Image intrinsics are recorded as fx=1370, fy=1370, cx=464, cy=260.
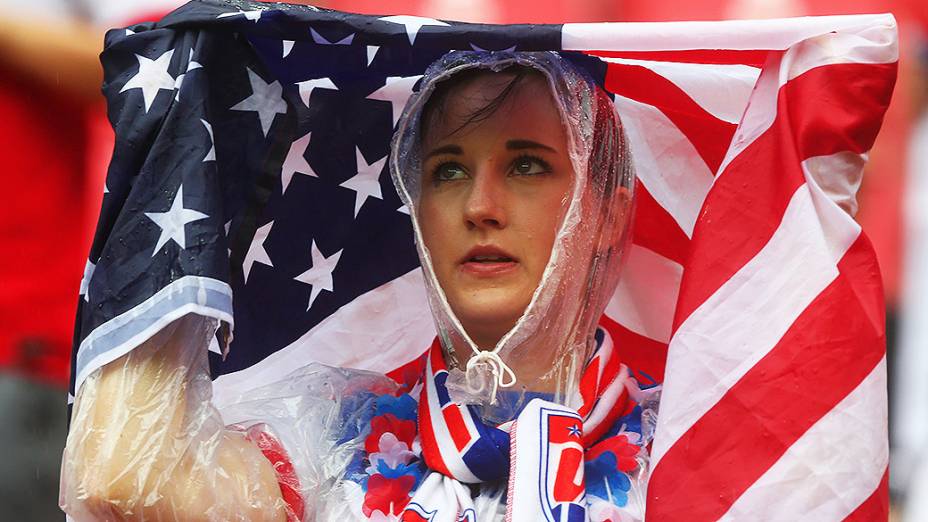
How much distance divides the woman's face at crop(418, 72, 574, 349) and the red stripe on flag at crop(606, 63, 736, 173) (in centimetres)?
25

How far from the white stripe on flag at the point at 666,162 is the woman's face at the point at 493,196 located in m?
0.33

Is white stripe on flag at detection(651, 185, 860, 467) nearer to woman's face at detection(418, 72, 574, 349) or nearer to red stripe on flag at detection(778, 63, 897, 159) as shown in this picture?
red stripe on flag at detection(778, 63, 897, 159)

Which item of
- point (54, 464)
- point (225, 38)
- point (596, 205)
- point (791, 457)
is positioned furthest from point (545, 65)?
point (54, 464)

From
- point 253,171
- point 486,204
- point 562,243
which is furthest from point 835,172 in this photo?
point 253,171

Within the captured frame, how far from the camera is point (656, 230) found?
2.78m

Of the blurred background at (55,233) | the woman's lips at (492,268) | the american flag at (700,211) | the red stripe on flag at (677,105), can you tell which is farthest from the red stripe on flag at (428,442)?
the blurred background at (55,233)

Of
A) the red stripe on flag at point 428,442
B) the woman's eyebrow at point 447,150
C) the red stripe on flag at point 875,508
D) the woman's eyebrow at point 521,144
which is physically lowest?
the red stripe on flag at point 875,508

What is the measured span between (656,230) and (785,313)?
0.79 metres

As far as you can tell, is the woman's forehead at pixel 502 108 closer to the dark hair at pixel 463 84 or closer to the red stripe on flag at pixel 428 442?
the dark hair at pixel 463 84

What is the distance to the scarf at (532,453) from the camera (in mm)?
2086

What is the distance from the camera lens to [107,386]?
209 centimetres

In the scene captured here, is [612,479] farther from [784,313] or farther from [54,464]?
[54,464]

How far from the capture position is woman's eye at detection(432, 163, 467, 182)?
246 centimetres

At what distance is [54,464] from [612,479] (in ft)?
3.97
